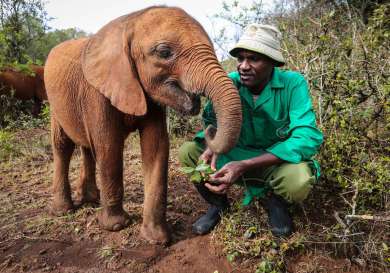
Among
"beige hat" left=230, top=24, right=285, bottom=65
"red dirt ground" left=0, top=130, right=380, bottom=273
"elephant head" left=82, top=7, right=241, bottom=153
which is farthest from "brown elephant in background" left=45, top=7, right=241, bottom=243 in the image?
"beige hat" left=230, top=24, right=285, bottom=65

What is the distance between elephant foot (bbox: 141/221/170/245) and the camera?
3502mm

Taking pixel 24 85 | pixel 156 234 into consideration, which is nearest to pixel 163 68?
pixel 156 234

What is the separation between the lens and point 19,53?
11273 mm

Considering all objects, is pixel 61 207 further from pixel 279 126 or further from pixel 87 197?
pixel 279 126

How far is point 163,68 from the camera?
300 centimetres

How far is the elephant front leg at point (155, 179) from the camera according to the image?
353cm

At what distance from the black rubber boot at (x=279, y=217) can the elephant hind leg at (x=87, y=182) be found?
84.5 inches

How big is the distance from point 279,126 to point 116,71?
1505 millimetres

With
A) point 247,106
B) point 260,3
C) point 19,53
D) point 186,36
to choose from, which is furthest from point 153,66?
point 19,53

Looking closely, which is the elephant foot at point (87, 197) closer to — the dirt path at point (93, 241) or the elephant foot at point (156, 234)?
the dirt path at point (93, 241)

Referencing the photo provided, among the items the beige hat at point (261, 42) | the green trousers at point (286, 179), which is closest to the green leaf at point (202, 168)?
the green trousers at point (286, 179)

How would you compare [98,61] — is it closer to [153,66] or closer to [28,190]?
[153,66]

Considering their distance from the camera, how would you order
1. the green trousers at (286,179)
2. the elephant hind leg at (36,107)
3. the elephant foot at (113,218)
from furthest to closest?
the elephant hind leg at (36,107) → the elephant foot at (113,218) → the green trousers at (286,179)

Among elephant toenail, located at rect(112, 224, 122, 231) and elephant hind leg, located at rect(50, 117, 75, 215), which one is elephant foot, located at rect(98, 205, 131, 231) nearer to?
elephant toenail, located at rect(112, 224, 122, 231)
